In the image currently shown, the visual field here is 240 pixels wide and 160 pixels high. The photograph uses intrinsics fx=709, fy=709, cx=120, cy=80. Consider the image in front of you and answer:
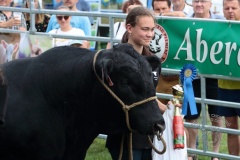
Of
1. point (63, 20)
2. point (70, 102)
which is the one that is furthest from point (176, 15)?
point (70, 102)

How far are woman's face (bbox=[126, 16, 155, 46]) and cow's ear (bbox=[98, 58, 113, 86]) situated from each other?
2.74 feet

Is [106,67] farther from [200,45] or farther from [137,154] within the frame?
[200,45]

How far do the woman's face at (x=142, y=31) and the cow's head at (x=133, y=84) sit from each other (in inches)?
27.0

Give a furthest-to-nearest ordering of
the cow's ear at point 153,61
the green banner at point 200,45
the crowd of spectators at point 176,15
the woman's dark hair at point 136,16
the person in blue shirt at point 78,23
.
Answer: the person in blue shirt at point 78,23 < the crowd of spectators at point 176,15 < the green banner at point 200,45 < the woman's dark hair at point 136,16 < the cow's ear at point 153,61

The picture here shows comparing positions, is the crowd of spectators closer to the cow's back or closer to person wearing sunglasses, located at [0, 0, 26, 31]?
person wearing sunglasses, located at [0, 0, 26, 31]

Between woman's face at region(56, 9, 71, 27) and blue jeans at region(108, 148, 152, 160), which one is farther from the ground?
woman's face at region(56, 9, 71, 27)

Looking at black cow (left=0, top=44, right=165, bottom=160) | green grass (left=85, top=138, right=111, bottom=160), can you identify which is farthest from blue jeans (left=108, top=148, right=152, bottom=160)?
green grass (left=85, top=138, right=111, bottom=160)

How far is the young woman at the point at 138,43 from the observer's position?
20.6 ft

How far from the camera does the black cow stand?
5547 mm

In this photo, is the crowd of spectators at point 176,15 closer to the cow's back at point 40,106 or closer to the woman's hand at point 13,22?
the woman's hand at point 13,22

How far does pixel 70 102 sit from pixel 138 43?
36.7 inches

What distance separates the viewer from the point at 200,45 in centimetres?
808

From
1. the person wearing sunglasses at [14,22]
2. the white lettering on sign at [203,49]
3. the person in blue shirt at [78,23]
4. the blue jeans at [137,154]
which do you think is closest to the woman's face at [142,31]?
the blue jeans at [137,154]

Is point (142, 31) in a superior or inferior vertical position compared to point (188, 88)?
superior
